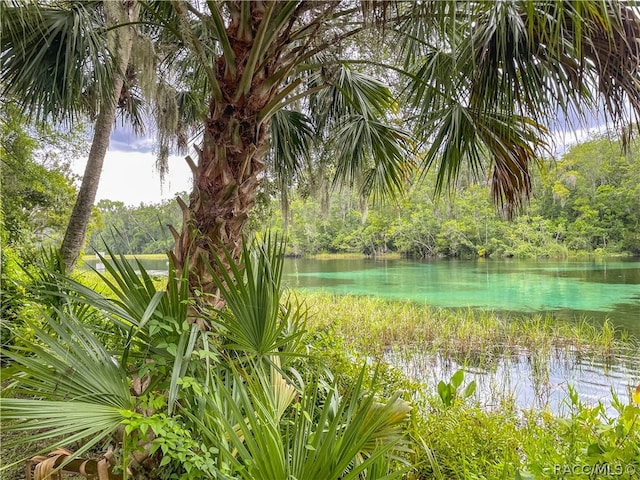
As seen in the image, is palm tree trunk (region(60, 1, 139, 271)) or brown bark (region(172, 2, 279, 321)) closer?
brown bark (region(172, 2, 279, 321))

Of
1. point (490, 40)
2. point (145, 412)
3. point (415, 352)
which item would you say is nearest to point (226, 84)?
point (490, 40)

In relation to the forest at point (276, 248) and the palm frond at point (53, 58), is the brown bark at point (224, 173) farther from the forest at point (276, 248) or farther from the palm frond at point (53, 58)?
the palm frond at point (53, 58)

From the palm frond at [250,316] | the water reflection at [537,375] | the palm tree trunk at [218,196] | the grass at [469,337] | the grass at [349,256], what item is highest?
the palm tree trunk at [218,196]

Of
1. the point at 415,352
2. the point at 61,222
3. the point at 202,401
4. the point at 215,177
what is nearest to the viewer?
the point at 202,401

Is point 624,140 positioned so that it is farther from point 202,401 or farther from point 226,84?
point 202,401

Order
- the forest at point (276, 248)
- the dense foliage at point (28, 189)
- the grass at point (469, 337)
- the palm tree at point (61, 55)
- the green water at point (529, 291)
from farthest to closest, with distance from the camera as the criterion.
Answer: the green water at point (529, 291) < the grass at point (469, 337) < the dense foliage at point (28, 189) < the palm tree at point (61, 55) < the forest at point (276, 248)

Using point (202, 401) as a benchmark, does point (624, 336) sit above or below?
below

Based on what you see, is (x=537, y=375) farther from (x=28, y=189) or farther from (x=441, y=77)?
(x=28, y=189)

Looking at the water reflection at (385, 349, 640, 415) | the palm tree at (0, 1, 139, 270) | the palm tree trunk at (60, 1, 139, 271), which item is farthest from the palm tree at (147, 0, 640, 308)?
the water reflection at (385, 349, 640, 415)

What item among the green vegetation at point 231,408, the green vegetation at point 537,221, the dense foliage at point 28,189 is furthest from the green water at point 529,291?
the green vegetation at point 537,221

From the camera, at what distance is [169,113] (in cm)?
369

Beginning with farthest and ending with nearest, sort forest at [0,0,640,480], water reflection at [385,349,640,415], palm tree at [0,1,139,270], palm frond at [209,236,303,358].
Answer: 1. water reflection at [385,349,640,415]
2. palm tree at [0,1,139,270]
3. palm frond at [209,236,303,358]
4. forest at [0,0,640,480]

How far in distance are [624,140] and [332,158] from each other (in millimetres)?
2395

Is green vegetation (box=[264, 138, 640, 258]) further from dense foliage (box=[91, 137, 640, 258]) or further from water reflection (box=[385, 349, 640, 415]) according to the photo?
water reflection (box=[385, 349, 640, 415])
